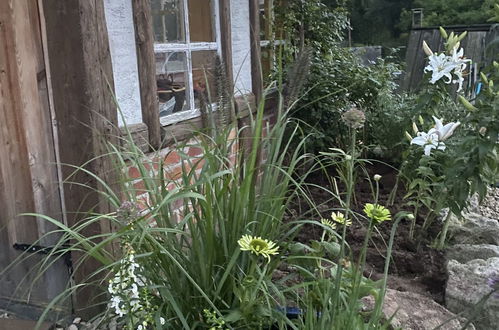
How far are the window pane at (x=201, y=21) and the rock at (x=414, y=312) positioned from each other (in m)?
1.85

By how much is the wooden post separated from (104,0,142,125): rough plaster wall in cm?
22

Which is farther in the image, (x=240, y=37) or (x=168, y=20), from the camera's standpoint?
(x=240, y=37)

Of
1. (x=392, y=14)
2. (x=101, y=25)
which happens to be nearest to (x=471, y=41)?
(x=101, y=25)

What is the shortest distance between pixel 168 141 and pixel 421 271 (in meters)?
1.46

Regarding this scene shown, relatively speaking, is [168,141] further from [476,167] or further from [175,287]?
[476,167]

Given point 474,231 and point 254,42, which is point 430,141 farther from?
point 254,42

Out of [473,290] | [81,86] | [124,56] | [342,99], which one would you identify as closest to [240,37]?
[342,99]

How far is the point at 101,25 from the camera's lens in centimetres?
202

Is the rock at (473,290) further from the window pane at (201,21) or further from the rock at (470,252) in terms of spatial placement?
the window pane at (201,21)

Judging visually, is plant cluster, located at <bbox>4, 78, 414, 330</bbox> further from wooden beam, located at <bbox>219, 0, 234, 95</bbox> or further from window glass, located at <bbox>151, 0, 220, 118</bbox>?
wooden beam, located at <bbox>219, 0, 234, 95</bbox>

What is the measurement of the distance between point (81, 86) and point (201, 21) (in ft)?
4.32

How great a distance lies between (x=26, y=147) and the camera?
2158mm

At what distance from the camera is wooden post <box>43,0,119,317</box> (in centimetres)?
195

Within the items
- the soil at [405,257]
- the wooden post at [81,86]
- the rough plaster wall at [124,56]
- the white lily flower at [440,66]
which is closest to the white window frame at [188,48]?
the rough plaster wall at [124,56]
